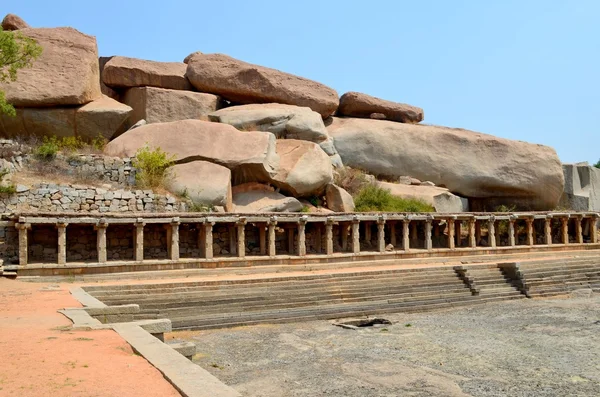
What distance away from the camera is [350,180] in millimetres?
29250

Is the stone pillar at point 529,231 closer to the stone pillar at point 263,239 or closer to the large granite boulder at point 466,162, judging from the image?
the large granite boulder at point 466,162

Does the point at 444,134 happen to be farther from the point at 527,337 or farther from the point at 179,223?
the point at 527,337

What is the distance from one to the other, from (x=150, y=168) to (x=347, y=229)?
27.7ft

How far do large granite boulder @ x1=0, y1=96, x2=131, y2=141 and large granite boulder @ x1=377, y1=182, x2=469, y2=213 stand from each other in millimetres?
13343

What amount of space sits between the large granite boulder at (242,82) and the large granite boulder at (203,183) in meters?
8.65

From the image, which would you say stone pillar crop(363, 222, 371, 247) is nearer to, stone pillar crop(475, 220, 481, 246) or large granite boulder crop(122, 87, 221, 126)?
stone pillar crop(475, 220, 481, 246)

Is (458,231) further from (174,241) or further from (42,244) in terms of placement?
(42,244)

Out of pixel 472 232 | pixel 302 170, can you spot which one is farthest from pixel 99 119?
pixel 472 232

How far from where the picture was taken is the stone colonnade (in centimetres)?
1864

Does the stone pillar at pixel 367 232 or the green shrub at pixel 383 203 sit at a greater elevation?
the green shrub at pixel 383 203

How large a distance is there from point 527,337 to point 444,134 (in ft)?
68.5

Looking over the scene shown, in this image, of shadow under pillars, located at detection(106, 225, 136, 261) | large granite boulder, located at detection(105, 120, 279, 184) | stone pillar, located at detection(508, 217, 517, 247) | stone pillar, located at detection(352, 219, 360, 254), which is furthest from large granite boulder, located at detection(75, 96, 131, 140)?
stone pillar, located at detection(508, 217, 517, 247)

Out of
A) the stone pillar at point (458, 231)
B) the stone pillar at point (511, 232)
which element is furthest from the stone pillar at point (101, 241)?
the stone pillar at point (511, 232)

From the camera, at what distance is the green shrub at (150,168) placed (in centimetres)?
2231
